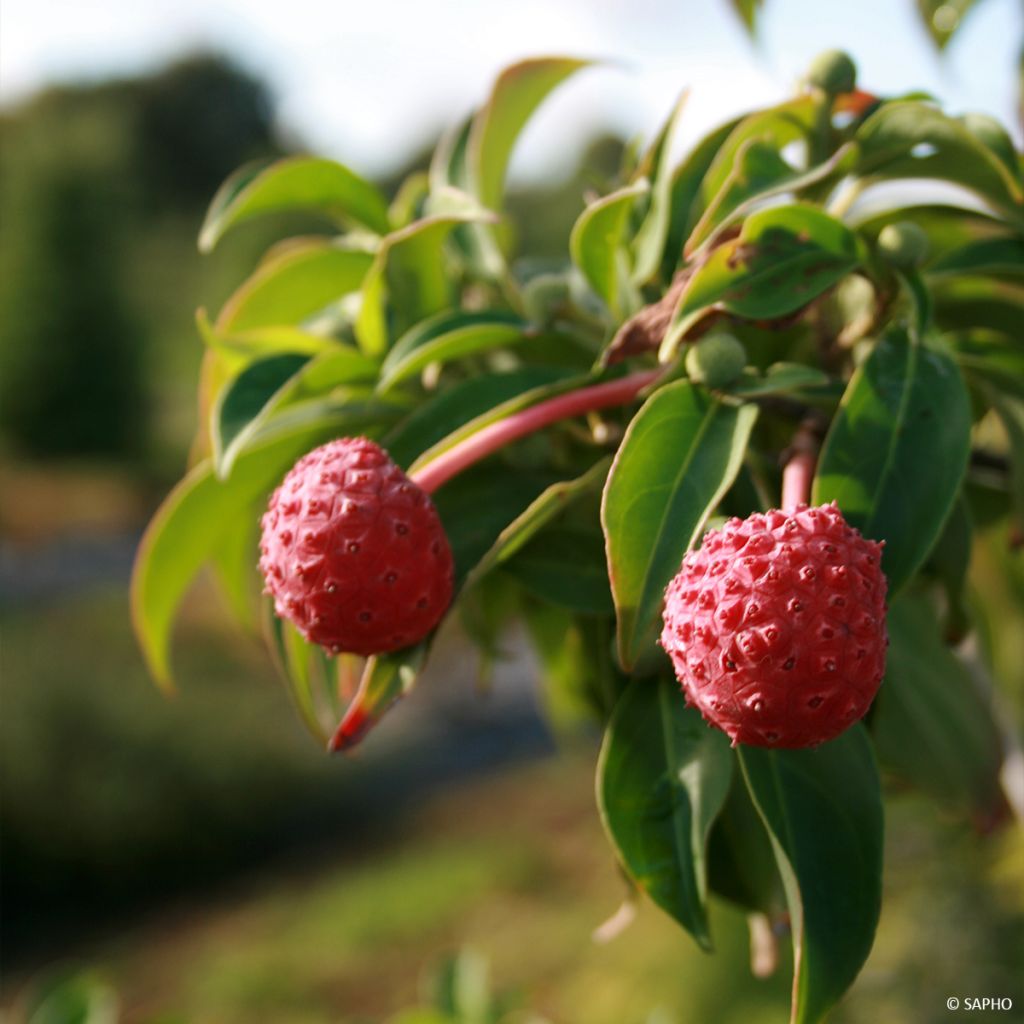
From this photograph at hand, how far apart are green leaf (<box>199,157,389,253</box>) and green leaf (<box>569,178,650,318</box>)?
0.23m

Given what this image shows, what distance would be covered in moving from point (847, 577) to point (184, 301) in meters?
23.5

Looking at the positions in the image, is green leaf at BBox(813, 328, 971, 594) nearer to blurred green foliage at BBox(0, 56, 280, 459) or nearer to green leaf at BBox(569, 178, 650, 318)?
green leaf at BBox(569, 178, 650, 318)

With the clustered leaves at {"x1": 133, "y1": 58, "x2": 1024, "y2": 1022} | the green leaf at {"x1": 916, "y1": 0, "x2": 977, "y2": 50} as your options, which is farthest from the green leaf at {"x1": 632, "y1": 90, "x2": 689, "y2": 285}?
the green leaf at {"x1": 916, "y1": 0, "x2": 977, "y2": 50}

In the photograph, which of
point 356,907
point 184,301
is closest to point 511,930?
point 356,907

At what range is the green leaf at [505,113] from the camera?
3.39 feet

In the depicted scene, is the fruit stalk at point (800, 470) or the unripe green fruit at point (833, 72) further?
the unripe green fruit at point (833, 72)

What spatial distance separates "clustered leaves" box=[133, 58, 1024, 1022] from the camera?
69 cm

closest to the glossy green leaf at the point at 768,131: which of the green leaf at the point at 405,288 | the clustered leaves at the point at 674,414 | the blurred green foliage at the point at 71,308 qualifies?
the clustered leaves at the point at 674,414

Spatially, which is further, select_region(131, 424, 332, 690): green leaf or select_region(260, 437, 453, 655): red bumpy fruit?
select_region(131, 424, 332, 690): green leaf

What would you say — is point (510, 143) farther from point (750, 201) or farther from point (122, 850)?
point (122, 850)

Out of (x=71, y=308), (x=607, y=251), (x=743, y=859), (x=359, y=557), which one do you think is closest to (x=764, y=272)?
(x=607, y=251)

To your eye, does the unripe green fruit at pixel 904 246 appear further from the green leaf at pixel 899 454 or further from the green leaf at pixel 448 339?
the green leaf at pixel 448 339

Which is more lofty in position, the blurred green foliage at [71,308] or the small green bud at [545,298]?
the small green bud at [545,298]

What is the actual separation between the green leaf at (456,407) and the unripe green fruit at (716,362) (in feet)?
0.41
